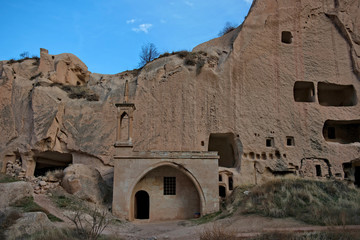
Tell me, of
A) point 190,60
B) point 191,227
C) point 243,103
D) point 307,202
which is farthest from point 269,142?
point 191,227

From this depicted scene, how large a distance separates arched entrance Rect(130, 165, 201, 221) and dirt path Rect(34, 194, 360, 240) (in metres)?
0.86

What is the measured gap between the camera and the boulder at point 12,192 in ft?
43.3

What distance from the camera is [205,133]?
19953mm

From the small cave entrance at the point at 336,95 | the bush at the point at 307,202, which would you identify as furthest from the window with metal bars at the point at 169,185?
the small cave entrance at the point at 336,95

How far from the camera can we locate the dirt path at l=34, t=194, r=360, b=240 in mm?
10750

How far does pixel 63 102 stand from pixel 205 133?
371 inches

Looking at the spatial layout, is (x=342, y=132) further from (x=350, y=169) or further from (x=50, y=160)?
(x=50, y=160)

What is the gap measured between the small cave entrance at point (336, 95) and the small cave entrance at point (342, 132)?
145cm

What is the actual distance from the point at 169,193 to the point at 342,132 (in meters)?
12.7

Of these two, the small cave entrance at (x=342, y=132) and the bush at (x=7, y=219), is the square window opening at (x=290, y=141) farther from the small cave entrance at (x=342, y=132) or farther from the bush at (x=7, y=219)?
the bush at (x=7, y=219)

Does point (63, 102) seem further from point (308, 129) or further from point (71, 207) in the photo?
point (308, 129)

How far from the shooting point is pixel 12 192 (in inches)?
533

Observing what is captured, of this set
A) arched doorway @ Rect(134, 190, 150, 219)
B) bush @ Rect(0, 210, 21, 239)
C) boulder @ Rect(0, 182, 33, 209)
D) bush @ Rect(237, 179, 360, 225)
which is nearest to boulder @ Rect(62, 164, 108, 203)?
arched doorway @ Rect(134, 190, 150, 219)

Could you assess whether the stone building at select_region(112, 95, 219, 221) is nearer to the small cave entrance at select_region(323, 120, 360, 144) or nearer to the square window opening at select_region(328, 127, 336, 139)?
the small cave entrance at select_region(323, 120, 360, 144)
